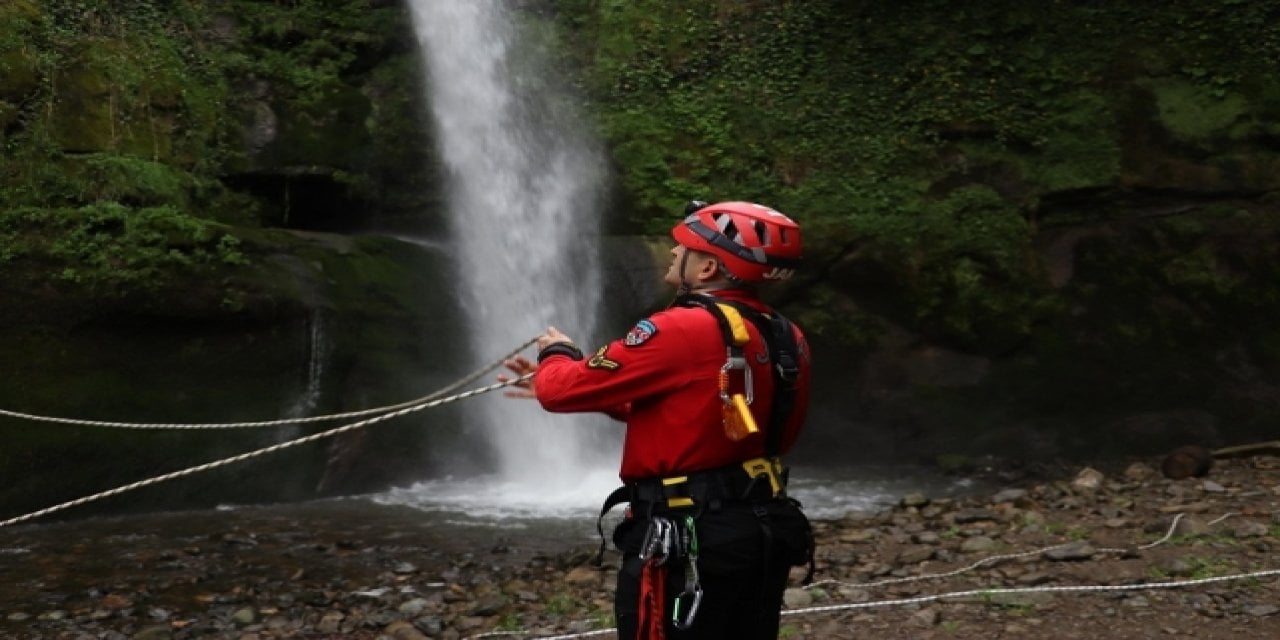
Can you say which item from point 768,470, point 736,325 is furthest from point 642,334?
point 768,470

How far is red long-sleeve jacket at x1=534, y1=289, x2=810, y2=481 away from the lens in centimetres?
317

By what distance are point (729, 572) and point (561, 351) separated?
848mm

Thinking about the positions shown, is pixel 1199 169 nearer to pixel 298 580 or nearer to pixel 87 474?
pixel 298 580

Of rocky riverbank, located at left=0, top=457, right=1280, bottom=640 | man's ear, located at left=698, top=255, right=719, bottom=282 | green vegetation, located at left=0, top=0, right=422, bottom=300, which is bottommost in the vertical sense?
rocky riverbank, located at left=0, top=457, right=1280, bottom=640

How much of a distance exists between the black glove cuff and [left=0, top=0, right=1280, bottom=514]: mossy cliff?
626 cm

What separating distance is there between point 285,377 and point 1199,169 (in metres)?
9.12

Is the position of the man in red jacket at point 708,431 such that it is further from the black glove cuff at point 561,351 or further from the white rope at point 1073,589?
the white rope at point 1073,589

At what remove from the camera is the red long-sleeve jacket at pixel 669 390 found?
3.17m

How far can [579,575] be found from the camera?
7059mm

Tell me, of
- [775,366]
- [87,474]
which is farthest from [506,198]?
[775,366]

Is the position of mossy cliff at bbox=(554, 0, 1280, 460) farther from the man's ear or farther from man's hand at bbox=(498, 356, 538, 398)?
the man's ear

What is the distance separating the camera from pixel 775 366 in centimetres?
330

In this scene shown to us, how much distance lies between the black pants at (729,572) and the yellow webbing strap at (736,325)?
481 mm

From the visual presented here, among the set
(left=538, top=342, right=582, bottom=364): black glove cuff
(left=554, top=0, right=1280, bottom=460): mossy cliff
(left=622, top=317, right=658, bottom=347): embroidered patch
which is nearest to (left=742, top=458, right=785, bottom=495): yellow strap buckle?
(left=622, top=317, right=658, bottom=347): embroidered patch
